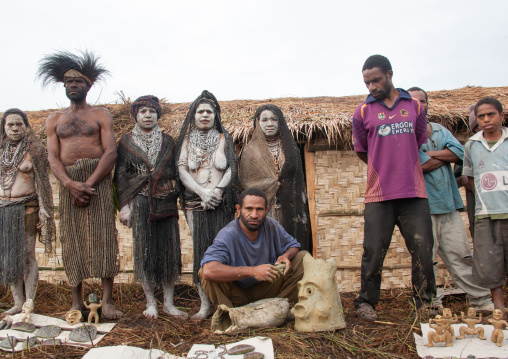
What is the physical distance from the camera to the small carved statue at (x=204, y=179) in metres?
4.29

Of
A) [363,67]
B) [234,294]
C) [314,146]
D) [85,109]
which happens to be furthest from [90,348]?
[314,146]

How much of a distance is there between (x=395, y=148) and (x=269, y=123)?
1.39m

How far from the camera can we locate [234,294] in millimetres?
3838

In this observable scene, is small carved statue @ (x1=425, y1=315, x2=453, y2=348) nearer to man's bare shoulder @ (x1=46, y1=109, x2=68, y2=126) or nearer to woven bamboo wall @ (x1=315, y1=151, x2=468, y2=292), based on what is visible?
woven bamboo wall @ (x1=315, y1=151, x2=468, y2=292)

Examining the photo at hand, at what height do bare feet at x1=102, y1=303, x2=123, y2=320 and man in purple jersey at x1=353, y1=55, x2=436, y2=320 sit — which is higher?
man in purple jersey at x1=353, y1=55, x2=436, y2=320

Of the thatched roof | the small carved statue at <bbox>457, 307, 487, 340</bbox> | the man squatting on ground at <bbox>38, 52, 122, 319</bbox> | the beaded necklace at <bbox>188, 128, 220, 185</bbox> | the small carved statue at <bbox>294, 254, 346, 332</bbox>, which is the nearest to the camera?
the small carved statue at <bbox>457, 307, 487, 340</bbox>

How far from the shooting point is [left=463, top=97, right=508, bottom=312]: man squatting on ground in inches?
147

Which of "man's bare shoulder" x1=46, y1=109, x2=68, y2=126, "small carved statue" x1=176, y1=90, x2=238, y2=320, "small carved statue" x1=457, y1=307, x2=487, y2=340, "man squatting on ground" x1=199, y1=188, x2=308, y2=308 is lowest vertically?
"small carved statue" x1=457, y1=307, x2=487, y2=340

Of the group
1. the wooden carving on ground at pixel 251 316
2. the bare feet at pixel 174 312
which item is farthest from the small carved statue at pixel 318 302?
the bare feet at pixel 174 312

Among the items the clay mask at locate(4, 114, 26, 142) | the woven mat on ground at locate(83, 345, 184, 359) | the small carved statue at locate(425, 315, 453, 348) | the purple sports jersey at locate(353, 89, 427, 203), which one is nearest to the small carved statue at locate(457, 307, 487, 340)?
the small carved statue at locate(425, 315, 453, 348)

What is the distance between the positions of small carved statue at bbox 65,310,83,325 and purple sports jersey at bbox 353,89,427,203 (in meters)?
2.88

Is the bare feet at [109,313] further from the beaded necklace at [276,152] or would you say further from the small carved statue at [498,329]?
the small carved statue at [498,329]

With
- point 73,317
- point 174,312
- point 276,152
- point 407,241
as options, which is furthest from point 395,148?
point 73,317

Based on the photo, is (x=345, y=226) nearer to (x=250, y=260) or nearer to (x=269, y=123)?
(x=269, y=123)
